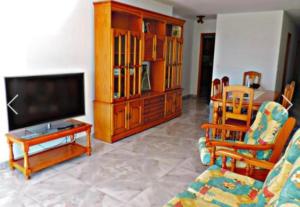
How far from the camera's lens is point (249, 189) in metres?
1.86

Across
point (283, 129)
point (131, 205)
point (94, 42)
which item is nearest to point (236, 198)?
point (283, 129)

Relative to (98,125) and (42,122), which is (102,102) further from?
(42,122)

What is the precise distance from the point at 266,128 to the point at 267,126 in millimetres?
22

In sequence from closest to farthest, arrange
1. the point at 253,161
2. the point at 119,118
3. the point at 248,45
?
the point at 253,161 < the point at 119,118 < the point at 248,45

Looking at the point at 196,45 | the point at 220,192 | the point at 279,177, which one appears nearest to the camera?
the point at 279,177

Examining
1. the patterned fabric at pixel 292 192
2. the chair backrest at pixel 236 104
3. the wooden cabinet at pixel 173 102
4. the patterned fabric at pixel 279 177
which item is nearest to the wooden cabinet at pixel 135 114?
the wooden cabinet at pixel 173 102

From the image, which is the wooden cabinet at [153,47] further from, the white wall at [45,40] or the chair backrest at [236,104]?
the chair backrest at [236,104]

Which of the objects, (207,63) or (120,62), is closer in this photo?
(120,62)

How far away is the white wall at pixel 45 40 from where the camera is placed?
2.94 metres

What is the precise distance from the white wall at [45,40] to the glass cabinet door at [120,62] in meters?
0.41

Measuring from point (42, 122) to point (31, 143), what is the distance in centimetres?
44

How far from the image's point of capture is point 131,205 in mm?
2361

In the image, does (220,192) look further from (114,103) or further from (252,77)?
(252,77)

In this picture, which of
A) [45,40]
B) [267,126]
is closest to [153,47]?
[45,40]
